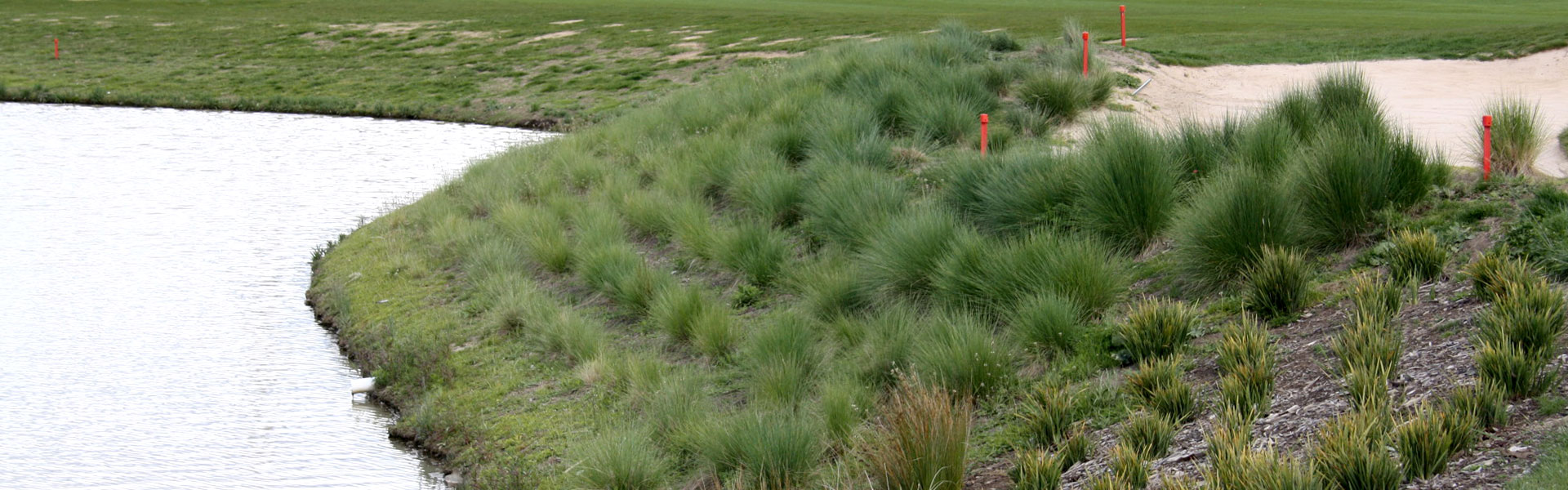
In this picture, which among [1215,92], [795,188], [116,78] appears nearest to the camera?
[795,188]

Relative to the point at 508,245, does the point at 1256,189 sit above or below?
above

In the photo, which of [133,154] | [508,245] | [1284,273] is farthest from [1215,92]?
[133,154]

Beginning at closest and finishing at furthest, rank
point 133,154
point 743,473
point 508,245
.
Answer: point 743,473 → point 508,245 → point 133,154

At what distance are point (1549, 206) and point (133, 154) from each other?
76.0ft

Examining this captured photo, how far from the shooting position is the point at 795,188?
1319 centimetres

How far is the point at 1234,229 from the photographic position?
8.66 meters

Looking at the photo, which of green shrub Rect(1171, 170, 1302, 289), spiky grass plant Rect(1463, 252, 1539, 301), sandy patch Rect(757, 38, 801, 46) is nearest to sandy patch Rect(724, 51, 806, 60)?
sandy patch Rect(757, 38, 801, 46)

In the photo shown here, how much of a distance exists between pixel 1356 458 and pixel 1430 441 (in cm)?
33

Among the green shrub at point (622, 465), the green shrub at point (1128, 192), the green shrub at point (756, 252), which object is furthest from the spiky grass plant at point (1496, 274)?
the green shrub at point (756, 252)

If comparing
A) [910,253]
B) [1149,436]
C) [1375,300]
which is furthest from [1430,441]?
[910,253]

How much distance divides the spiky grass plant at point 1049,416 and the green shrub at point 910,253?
103 inches

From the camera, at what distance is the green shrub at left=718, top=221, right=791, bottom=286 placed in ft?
37.8

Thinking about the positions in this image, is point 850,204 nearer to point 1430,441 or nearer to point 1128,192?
point 1128,192

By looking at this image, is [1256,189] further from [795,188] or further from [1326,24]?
[1326,24]
